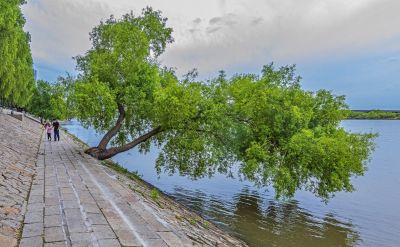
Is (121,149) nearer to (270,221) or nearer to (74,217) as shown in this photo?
(270,221)

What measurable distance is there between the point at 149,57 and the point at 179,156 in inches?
239

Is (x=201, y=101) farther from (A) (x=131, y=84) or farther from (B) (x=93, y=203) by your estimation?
(B) (x=93, y=203)

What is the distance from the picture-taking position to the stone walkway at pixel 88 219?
5.36 metres

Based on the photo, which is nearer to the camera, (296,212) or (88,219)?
(88,219)

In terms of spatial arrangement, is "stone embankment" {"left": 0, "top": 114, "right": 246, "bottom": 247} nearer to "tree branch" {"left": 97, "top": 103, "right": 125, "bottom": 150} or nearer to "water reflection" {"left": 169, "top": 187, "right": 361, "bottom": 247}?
"water reflection" {"left": 169, "top": 187, "right": 361, "bottom": 247}

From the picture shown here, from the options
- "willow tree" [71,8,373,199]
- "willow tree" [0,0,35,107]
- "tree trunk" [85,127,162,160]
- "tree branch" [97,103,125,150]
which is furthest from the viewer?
"willow tree" [0,0,35,107]

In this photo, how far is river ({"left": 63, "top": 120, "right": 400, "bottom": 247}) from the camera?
13303mm

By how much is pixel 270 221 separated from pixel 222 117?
17.3ft

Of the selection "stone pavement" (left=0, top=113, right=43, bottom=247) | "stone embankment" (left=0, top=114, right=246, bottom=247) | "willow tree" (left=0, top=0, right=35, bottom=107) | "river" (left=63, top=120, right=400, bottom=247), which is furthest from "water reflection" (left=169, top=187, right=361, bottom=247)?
"willow tree" (left=0, top=0, right=35, bottom=107)

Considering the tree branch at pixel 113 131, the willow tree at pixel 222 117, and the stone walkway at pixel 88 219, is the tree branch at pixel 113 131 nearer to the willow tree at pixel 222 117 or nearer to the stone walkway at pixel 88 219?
the willow tree at pixel 222 117

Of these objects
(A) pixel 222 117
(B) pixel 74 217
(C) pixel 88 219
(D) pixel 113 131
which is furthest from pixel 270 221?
(B) pixel 74 217

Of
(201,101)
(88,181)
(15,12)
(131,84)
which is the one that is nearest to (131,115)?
(131,84)

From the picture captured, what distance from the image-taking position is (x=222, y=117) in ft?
55.5

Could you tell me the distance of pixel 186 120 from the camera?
56.2 feet
